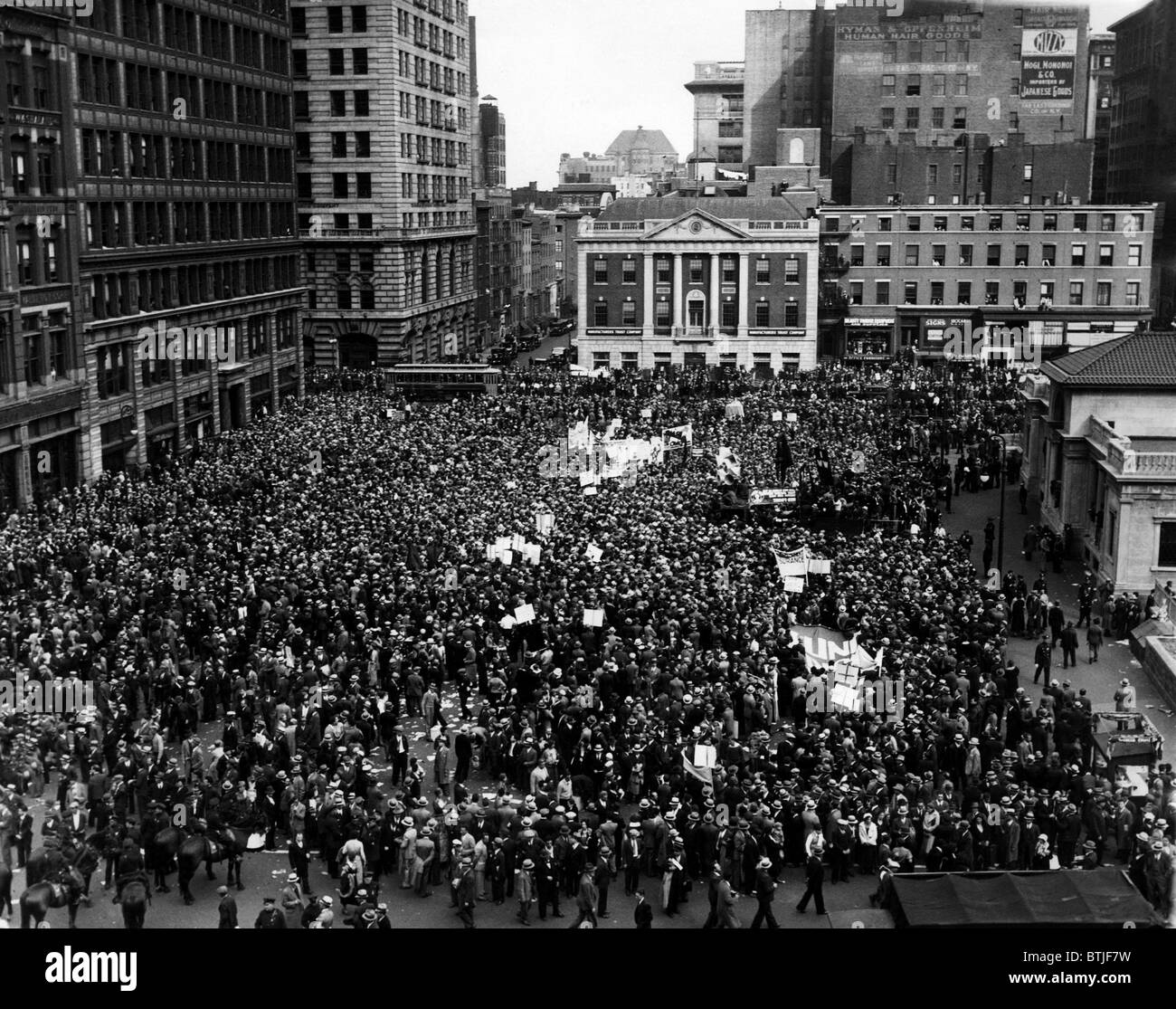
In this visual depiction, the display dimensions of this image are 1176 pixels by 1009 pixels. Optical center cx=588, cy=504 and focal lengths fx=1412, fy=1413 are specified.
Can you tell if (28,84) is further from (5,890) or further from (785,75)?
(785,75)

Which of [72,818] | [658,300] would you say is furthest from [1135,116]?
[72,818]

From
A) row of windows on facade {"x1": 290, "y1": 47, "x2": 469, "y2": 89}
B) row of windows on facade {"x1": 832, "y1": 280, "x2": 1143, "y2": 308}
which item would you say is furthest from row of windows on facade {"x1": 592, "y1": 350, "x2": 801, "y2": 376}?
row of windows on facade {"x1": 290, "y1": 47, "x2": 469, "y2": 89}

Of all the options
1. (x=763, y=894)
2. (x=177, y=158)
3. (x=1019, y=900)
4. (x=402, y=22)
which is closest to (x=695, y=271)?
(x=402, y=22)

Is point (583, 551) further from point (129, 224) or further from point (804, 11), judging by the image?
point (804, 11)

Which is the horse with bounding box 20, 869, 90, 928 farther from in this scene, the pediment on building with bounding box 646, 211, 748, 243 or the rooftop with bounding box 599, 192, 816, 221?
the rooftop with bounding box 599, 192, 816, 221
